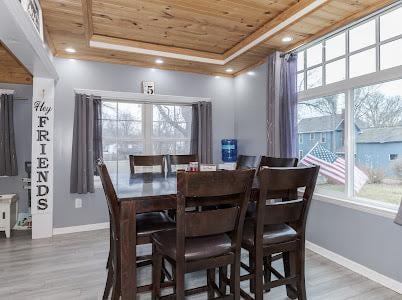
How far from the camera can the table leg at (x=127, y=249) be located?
1.53 meters

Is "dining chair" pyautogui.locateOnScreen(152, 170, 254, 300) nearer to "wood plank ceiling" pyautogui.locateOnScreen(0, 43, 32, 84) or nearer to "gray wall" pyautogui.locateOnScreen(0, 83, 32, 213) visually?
Result: "gray wall" pyautogui.locateOnScreen(0, 83, 32, 213)

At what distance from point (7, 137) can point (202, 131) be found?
8.72 ft

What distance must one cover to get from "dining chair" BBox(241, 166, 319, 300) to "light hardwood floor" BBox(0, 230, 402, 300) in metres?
0.48

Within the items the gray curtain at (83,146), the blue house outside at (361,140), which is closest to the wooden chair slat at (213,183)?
the blue house outside at (361,140)

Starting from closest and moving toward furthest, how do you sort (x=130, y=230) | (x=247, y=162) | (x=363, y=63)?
(x=130, y=230)
(x=363, y=63)
(x=247, y=162)

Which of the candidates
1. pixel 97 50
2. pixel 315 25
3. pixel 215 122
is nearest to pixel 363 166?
pixel 315 25

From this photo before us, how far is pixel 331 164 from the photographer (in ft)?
9.70

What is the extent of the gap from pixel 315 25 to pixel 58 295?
334cm

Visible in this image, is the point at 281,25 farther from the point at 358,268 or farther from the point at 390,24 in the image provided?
the point at 358,268

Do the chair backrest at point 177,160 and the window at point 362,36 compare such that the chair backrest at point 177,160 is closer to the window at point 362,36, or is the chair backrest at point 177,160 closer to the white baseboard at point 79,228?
the white baseboard at point 79,228

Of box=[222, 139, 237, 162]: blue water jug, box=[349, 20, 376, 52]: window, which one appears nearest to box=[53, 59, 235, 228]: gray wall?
box=[222, 139, 237, 162]: blue water jug

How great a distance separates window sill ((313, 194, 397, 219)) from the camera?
2221mm

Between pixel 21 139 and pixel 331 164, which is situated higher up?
pixel 21 139

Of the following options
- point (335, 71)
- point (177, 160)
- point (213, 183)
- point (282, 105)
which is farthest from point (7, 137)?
point (335, 71)
